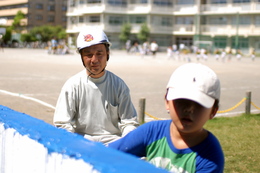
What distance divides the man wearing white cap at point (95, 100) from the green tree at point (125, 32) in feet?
211

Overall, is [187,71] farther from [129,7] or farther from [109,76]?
[129,7]

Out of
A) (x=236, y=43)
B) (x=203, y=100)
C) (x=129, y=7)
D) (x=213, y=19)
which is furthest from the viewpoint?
(x=129, y=7)

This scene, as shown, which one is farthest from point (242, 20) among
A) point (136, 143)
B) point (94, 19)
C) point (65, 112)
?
point (136, 143)

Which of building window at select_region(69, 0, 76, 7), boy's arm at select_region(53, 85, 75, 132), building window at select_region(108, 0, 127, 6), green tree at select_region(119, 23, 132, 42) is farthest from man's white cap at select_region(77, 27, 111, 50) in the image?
building window at select_region(69, 0, 76, 7)

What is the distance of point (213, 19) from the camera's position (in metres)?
66.5

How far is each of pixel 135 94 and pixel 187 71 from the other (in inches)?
461

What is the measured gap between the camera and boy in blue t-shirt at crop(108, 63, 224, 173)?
207 cm

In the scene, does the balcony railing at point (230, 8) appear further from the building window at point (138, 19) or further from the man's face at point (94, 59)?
the man's face at point (94, 59)

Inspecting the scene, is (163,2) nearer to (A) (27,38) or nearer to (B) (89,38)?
(A) (27,38)

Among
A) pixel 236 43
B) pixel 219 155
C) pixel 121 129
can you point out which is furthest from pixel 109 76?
pixel 236 43

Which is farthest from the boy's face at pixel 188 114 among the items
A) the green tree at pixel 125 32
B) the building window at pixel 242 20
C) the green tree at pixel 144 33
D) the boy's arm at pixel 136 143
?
the green tree at pixel 125 32

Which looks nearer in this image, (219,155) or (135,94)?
(219,155)

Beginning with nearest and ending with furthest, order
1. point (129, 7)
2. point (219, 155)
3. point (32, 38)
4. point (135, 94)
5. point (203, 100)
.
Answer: point (203, 100) → point (219, 155) → point (135, 94) → point (129, 7) → point (32, 38)

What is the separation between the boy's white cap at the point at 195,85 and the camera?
6.69 ft
